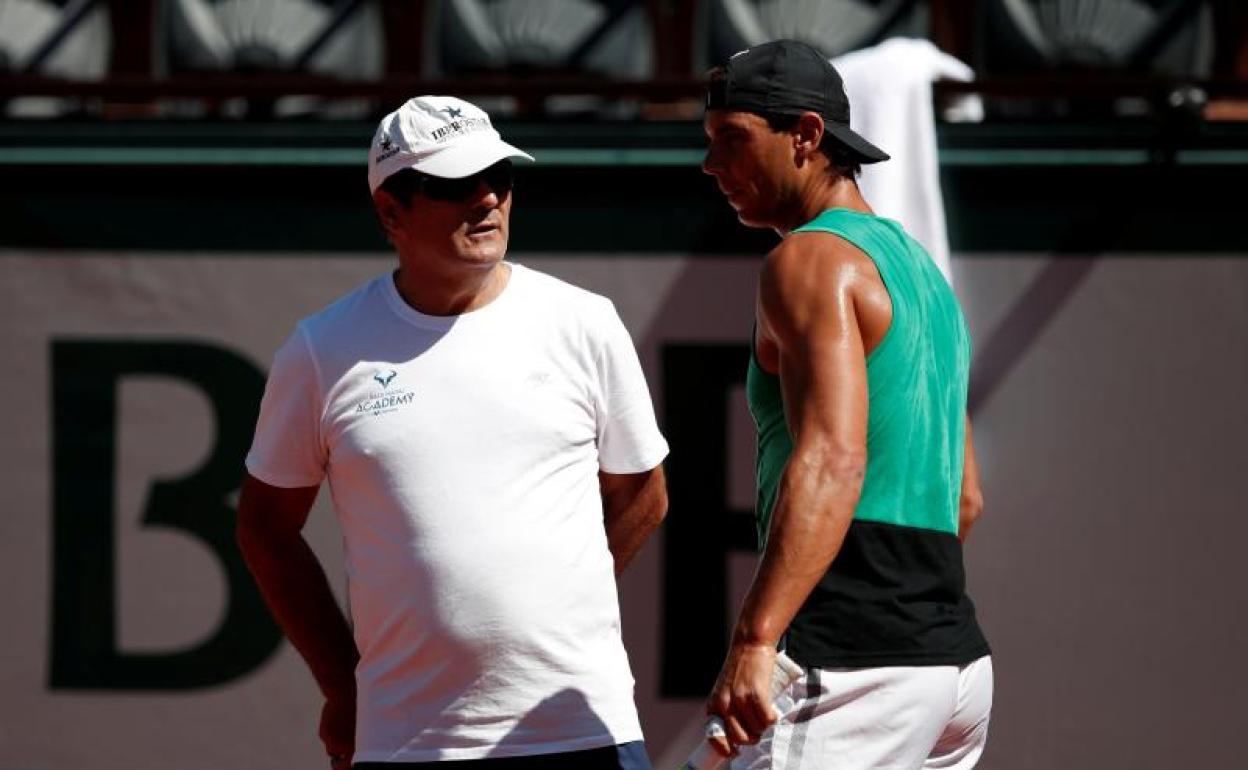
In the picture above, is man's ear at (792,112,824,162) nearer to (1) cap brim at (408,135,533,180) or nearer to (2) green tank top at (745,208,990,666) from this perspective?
(2) green tank top at (745,208,990,666)

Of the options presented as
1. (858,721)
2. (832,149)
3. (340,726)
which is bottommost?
(340,726)

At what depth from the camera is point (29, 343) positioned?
16.4ft

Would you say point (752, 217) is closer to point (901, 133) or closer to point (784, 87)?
point (784, 87)

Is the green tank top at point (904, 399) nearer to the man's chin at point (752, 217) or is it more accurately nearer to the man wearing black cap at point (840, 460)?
the man wearing black cap at point (840, 460)

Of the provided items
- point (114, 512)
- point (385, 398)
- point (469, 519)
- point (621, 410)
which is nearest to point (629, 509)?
point (621, 410)

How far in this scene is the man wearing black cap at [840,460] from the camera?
2.69m

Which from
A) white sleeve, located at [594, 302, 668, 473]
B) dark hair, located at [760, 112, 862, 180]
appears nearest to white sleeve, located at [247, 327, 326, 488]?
white sleeve, located at [594, 302, 668, 473]

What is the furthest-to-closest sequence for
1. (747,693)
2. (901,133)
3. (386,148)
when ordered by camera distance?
(901,133)
(386,148)
(747,693)

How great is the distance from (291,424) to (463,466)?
309 millimetres

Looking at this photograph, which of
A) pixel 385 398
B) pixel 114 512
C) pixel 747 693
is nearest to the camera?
pixel 747 693

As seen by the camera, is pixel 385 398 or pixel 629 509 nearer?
pixel 385 398

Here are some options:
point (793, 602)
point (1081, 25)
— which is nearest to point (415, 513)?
point (793, 602)

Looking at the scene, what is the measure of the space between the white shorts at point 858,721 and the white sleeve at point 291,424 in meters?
0.85

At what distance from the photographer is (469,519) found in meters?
3.01
